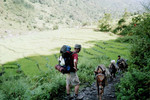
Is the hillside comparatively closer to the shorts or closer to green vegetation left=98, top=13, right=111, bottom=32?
green vegetation left=98, top=13, right=111, bottom=32

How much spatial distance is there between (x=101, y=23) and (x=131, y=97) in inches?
1406

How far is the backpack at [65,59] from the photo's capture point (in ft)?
12.9

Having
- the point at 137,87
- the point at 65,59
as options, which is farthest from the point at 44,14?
the point at 137,87

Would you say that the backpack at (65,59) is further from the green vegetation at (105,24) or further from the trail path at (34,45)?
the green vegetation at (105,24)

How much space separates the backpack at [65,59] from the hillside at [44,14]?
36.9 meters

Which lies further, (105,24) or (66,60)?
(105,24)

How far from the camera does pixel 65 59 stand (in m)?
4.02

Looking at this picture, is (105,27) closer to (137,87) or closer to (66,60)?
(66,60)

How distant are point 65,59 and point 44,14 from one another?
95.9 m

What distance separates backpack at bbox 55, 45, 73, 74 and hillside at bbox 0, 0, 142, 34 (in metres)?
36.9

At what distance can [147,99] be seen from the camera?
3.01m

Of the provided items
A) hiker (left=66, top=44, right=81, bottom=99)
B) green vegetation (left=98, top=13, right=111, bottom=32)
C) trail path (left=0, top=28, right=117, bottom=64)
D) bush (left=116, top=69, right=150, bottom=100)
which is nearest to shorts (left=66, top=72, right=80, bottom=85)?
hiker (left=66, top=44, right=81, bottom=99)

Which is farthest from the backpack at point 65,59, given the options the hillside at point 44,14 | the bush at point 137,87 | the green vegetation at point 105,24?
the hillside at point 44,14

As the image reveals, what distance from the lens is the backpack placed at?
12.9ft
